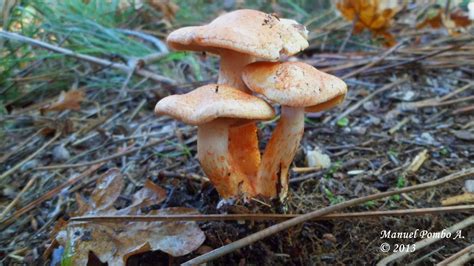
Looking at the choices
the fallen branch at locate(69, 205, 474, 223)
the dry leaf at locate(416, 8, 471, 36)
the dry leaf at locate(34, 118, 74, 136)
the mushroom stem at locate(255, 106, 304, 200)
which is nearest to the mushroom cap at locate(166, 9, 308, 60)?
the mushroom stem at locate(255, 106, 304, 200)

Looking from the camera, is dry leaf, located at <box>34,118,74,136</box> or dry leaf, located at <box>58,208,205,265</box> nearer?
dry leaf, located at <box>58,208,205,265</box>

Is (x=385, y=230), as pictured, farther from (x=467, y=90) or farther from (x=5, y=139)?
(x=5, y=139)

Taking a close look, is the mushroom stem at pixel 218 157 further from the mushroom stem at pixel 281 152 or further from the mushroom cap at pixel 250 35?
→ the mushroom cap at pixel 250 35

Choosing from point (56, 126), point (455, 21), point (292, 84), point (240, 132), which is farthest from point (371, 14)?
point (56, 126)

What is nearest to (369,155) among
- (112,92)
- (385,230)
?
(385,230)

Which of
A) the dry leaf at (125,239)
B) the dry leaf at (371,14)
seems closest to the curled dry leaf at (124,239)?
the dry leaf at (125,239)

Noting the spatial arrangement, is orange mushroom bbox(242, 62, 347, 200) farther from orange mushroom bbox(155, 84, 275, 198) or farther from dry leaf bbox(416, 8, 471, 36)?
dry leaf bbox(416, 8, 471, 36)

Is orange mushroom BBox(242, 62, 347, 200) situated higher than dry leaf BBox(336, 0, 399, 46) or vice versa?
dry leaf BBox(336, 0, 399, 46)
